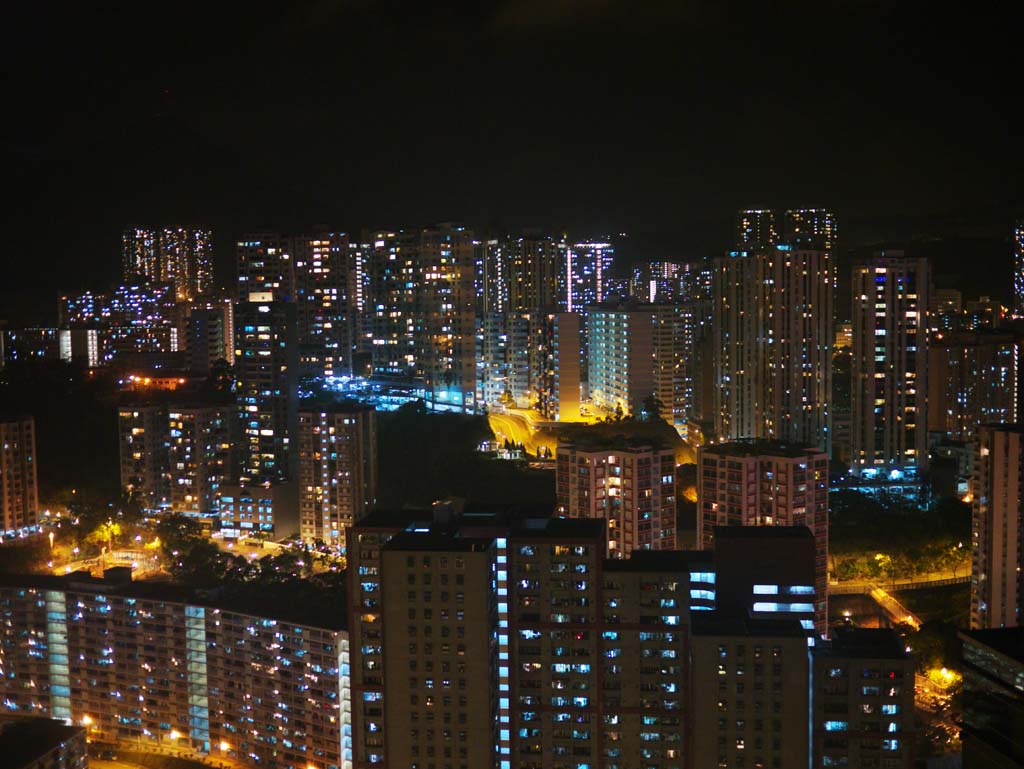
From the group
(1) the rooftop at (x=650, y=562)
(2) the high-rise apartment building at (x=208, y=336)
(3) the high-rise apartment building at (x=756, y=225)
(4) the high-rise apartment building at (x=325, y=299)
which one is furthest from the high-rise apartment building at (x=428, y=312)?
(1) the rooftop at (x=650, y=562)

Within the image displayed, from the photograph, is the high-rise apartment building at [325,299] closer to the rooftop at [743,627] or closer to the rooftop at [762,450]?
the rooftop at [762,450]

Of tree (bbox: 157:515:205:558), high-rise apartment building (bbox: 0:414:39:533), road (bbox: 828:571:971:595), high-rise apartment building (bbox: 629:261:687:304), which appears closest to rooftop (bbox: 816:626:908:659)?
road (bbox: 828:571:971:595)

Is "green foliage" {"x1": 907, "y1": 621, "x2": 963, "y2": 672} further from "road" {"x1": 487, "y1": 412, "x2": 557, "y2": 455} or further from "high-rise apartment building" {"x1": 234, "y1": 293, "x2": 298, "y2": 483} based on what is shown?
"high-rise apartment building" {"x1": 234, "y1": 293, "x2": 298, "y2": 483}

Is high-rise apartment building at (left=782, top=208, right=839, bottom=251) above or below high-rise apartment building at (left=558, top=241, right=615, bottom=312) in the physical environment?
above

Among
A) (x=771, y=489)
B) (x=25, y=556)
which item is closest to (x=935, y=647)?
(x=771, y=489)

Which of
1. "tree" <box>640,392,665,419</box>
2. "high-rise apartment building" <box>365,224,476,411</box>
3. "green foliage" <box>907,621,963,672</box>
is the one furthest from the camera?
"high-rise apartment building" <box>365,224,476,411</box>

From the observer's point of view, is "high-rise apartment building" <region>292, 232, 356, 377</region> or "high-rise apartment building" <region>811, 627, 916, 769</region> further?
"high-rise apartment building" <region>292, 232, 356, 377</region>
